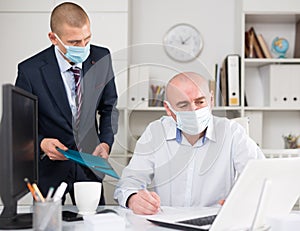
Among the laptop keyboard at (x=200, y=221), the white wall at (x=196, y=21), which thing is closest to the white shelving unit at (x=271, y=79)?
the white wall at (x=196, y=21)

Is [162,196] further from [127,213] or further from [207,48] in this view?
[207,48]

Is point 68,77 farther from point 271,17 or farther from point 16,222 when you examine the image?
point 271,17

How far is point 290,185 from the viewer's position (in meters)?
1.30

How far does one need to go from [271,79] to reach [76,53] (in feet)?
5.46

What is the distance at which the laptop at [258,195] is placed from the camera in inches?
45.3

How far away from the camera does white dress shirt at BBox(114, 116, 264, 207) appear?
5.99 ft

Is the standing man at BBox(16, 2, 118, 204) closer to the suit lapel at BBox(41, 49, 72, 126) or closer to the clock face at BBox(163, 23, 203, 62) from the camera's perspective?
the suit lapel at BBox(41, 49, 72, 126)

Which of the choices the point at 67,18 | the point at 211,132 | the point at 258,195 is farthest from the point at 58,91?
the point at 258,195

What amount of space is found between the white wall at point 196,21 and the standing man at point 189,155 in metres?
Result: 1.77

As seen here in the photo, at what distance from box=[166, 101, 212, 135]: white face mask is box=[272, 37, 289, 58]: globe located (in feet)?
6.13

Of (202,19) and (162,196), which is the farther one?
(202,19)

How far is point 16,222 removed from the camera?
1419mm

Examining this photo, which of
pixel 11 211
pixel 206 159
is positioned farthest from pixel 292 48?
pixel 11 211

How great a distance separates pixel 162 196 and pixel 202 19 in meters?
2.02
